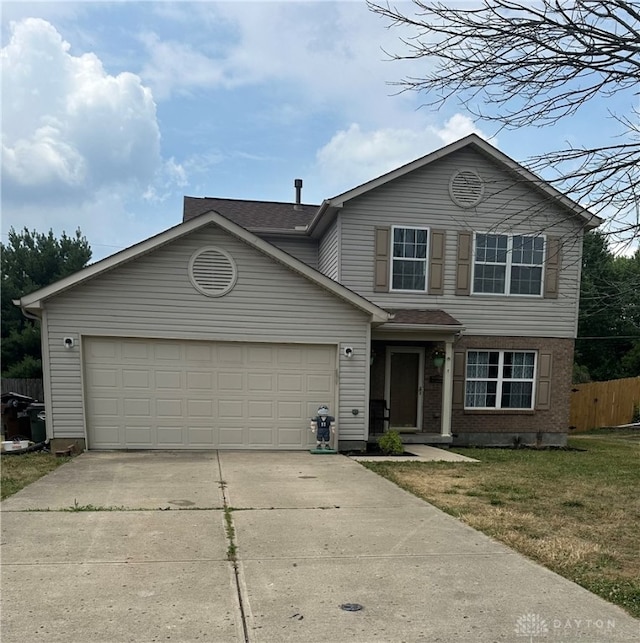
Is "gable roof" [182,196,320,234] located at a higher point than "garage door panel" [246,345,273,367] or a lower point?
higher

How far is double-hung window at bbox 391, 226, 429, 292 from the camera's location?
1182cm

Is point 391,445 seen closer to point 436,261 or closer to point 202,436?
point 202,436

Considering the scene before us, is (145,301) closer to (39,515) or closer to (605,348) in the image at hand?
(39,515)

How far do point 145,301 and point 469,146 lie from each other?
27.2 ft

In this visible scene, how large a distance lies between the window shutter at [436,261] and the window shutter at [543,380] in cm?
327

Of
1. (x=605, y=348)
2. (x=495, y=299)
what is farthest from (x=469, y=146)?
(x=605, y=348)

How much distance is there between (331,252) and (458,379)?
14.4 ft

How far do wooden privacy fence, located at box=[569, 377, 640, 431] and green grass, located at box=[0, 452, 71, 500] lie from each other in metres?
19.2

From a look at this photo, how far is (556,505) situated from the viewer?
604 cm

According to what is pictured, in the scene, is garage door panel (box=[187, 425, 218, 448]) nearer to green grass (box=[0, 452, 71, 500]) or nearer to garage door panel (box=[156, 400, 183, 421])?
garage door panel (box=[156, 400, 183, 421])

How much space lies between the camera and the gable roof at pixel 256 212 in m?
13.6

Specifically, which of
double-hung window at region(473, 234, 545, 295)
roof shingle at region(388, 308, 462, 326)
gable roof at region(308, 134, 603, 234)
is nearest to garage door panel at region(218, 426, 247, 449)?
roof shingle at region(388, 308, 462, 326)

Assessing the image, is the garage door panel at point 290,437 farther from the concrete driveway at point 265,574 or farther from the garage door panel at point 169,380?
the concrete driveway at point 265,574

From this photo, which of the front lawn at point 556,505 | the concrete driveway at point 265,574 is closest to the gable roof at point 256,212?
the front lawn at point 556,505
